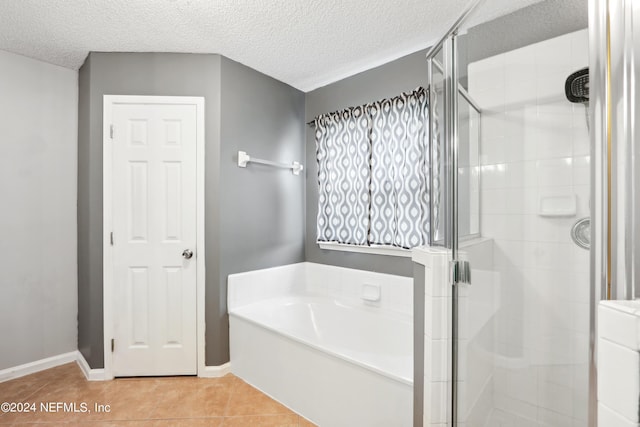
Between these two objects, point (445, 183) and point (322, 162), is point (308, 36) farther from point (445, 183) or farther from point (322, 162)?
point (445, 183)

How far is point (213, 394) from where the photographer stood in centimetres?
206

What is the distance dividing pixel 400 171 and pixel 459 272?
1.16 m

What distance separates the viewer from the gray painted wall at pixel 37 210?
7.34 feet

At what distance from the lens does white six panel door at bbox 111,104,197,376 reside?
222cm

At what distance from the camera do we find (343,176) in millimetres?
2641

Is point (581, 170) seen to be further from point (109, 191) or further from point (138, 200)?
point (109, 191)

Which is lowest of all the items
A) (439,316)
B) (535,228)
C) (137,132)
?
(439,316)

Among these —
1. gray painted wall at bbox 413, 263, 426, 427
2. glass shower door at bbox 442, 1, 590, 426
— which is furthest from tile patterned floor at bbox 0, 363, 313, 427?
glass shower door at bbox 442, 1, 590, 426

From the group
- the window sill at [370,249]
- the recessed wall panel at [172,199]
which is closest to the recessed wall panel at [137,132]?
the recessed wall panel at [172,199]

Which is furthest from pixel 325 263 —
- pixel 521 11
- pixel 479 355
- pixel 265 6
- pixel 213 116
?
pixel 521 11

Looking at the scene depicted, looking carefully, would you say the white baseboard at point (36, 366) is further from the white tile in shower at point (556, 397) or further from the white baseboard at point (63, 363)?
the white tile in shower at point (556, 397)

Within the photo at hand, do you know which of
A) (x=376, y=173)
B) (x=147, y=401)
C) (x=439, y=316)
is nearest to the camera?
(x=439, y=316)

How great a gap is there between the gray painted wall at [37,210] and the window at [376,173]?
2.01 metres

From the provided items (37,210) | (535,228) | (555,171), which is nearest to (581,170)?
(555,171)
